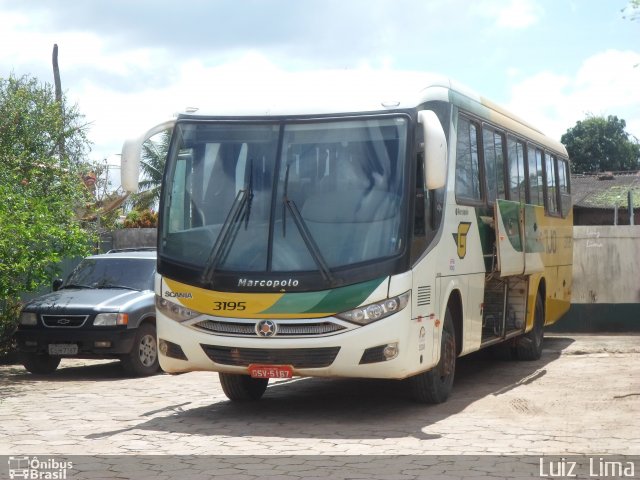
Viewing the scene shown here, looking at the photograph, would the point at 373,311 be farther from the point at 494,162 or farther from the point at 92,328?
the point at 92,328

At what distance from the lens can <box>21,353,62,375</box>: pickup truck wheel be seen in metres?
15.2

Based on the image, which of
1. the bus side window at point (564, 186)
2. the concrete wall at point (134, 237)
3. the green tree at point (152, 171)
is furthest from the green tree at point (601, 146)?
the bus side window at point (564, 186)

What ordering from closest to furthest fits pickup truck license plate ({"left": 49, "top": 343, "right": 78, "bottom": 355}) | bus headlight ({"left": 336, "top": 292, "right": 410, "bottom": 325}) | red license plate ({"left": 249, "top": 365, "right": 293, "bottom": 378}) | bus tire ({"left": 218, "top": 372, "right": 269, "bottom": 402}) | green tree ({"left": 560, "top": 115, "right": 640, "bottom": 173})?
bus headlight ({"left": 336, "top": 292, "right": 410, "bottom": 325})
red license plate ({"left": 249, "top": 365, "right": 293, "bottom": 378})
bus tire ({"left": 218, "top": 372, "right": 269, "bottom": 402})
pickup truck license plate ({"left": 49, "top": 343, "right": 78, "bottom": 355})
green tree ({"left": 560, "top": 115, "right": 640, "bottom": 173})

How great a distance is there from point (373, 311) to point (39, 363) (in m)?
7.03

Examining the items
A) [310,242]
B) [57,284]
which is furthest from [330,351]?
[57,284]

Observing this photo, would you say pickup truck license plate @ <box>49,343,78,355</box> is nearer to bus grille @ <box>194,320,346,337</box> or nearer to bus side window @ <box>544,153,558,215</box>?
bus grille @ <box>194,320,346,337</box>

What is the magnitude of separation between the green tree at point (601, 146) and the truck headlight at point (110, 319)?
5958cm

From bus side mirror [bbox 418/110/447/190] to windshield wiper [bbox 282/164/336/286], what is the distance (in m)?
1.19

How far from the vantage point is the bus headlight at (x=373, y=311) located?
999cm

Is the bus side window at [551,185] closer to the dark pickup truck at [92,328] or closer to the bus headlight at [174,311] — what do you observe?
the dark pickup truck at [92,328]

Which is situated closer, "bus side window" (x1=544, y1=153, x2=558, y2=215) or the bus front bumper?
the bus front bumper

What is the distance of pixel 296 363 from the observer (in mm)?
10125

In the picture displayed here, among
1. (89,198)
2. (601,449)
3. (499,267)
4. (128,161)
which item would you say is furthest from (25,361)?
(601,449)

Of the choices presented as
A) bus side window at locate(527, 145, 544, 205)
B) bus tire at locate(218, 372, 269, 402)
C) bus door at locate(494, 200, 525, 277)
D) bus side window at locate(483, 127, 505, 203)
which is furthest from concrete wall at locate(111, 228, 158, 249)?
bus tire at locate(218, 372, 269, 402)
